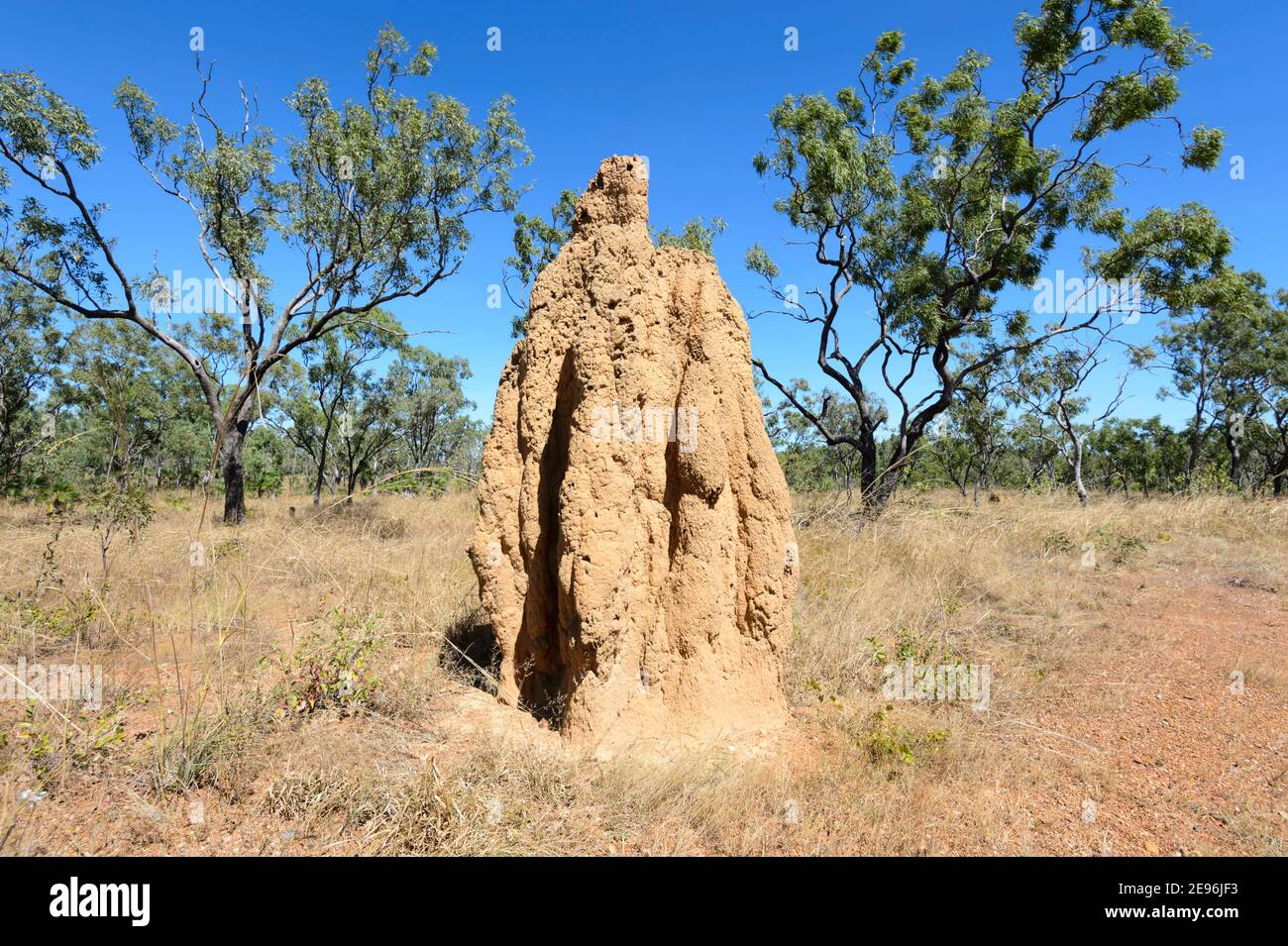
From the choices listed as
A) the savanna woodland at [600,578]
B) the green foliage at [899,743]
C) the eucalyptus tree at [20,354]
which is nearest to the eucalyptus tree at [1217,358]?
the savanna woodland at [600,578]

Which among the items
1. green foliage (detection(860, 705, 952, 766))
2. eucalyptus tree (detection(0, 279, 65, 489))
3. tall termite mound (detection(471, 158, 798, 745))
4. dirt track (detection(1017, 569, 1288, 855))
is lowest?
dirt track (detection(1017, 569, 1288, 855))

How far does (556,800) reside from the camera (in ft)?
8.43

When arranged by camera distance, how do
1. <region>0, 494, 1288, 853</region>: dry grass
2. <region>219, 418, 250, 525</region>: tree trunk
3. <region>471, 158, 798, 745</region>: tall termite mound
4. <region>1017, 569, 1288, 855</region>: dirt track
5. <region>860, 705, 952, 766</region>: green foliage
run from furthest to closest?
1. <region>219, 418, 250, 525</region>: tree trunk
2. <region>471, 158, 798, 745</region>: tall termite mound
3. <region>860, 705, 952, 766</region>: green foliage
4. <region>1017, 569, 1288, 855</region>: dirt track
5. <region>0, 494, 1288, 853</region>: dry grass

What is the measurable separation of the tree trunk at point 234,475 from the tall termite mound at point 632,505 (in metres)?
8.39

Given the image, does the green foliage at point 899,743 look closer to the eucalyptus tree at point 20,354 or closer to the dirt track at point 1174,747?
the dirt track at point 1174,747

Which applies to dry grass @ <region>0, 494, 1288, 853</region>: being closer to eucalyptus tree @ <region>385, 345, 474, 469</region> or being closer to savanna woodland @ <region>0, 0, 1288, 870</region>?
savanna woodland @ <region>0, 0, 1288, 870</region>

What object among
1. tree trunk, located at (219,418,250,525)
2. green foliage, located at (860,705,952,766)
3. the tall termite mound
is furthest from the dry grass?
tree trunk, located at (219,418,250,525)

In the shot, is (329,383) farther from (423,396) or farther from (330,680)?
(330,680)

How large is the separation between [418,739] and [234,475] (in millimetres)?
8975

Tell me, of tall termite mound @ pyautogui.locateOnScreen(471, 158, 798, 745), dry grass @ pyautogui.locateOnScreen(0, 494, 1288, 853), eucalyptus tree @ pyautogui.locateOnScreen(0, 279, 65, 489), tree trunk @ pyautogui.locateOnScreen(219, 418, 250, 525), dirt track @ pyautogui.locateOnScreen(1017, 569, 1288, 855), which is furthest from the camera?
eucalyptus tree @ pyautogui.locateOnScreen(0, 279, 65, 489)

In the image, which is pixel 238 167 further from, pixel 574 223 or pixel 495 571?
pixel 495 571

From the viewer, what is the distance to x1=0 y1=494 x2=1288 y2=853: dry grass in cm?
234

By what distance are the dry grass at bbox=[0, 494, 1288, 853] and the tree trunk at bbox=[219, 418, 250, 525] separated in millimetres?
4017
